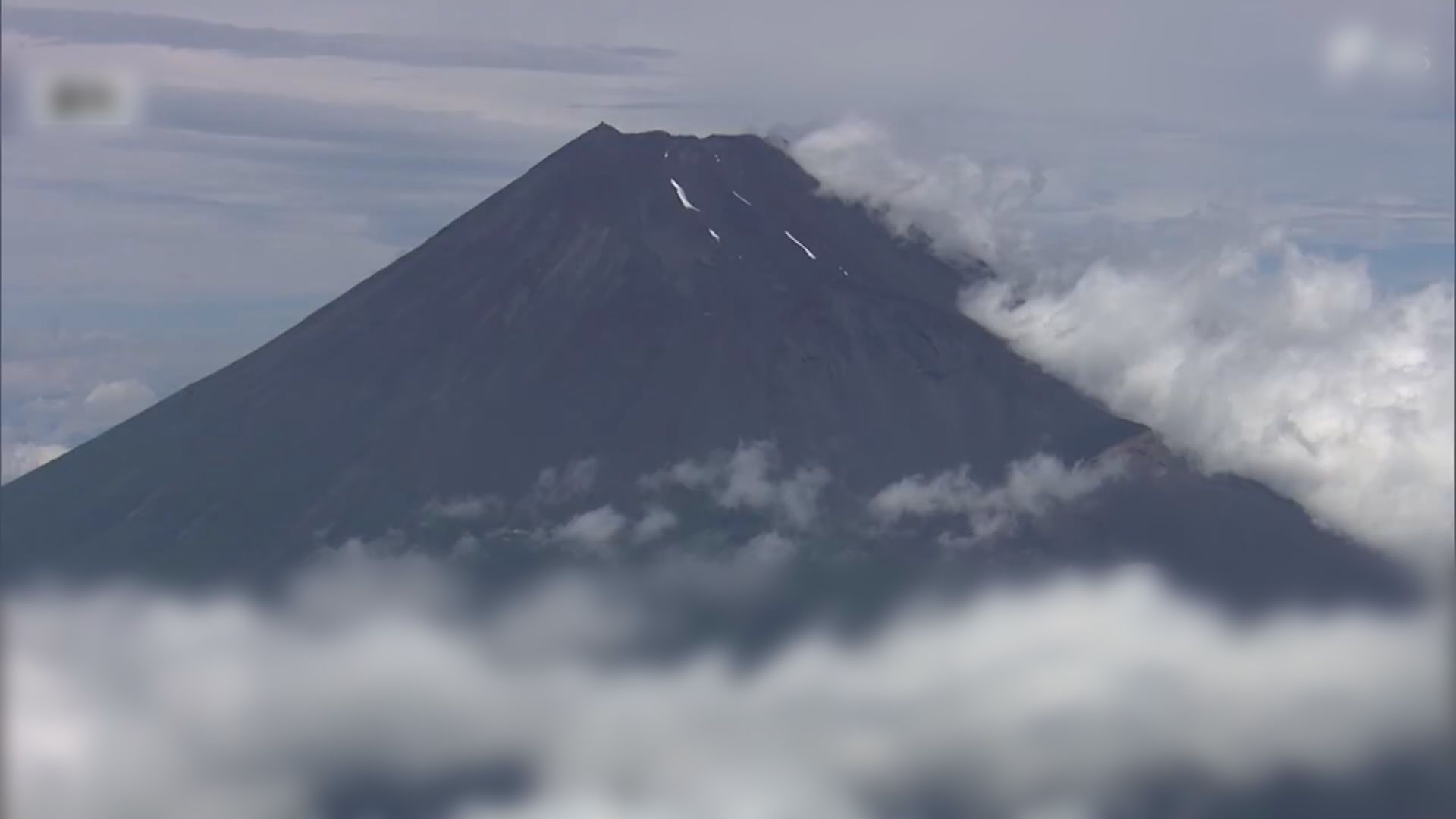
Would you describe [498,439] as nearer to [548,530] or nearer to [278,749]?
[548,530]

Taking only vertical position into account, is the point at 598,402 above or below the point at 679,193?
below

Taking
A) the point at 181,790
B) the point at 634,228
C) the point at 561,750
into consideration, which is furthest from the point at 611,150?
the point at 181,790

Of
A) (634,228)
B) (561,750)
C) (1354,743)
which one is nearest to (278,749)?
(561,750)

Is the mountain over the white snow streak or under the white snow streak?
under

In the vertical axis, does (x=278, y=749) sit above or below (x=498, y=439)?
below

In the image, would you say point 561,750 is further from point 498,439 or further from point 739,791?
point 498,439

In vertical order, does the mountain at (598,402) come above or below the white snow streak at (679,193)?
below

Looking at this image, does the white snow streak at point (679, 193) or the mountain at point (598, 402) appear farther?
the white snow streak at point (679, 193)

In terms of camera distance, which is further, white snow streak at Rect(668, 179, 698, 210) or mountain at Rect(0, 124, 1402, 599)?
white snow streak at Rect(668, 179, 698, 210)

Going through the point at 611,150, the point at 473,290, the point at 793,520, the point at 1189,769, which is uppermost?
the point at 611,150
